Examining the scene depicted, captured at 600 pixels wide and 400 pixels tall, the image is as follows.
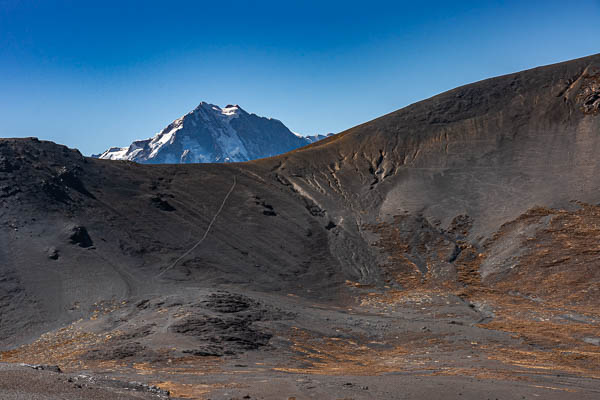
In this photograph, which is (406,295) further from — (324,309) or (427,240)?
(427,240)

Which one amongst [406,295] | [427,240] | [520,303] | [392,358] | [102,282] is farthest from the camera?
[427,240]

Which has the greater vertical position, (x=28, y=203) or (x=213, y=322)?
(x=28, y=203)

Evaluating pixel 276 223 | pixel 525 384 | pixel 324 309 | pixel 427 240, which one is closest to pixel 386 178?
pixel 427 240

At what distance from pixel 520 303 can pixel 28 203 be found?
4920 cm

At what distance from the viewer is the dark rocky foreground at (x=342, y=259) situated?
82.9 ft

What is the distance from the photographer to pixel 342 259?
2200 inches

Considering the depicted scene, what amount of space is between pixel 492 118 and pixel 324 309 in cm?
5524

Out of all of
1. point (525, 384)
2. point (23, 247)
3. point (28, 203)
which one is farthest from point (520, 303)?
point (28, 203)

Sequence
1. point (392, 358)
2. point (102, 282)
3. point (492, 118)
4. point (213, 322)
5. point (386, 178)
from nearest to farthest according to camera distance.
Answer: point (392, 358)
point (213, 322)
point (102, 282)
point (386, 178)
point (492, 118)

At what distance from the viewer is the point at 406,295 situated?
46.8 m

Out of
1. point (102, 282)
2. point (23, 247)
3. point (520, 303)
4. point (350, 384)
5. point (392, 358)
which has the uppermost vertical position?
point (23, 247)

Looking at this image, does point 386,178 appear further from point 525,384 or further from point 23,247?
point 525,384

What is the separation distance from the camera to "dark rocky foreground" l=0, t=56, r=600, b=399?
82.9ft

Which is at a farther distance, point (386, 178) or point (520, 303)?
point (386, 178)
